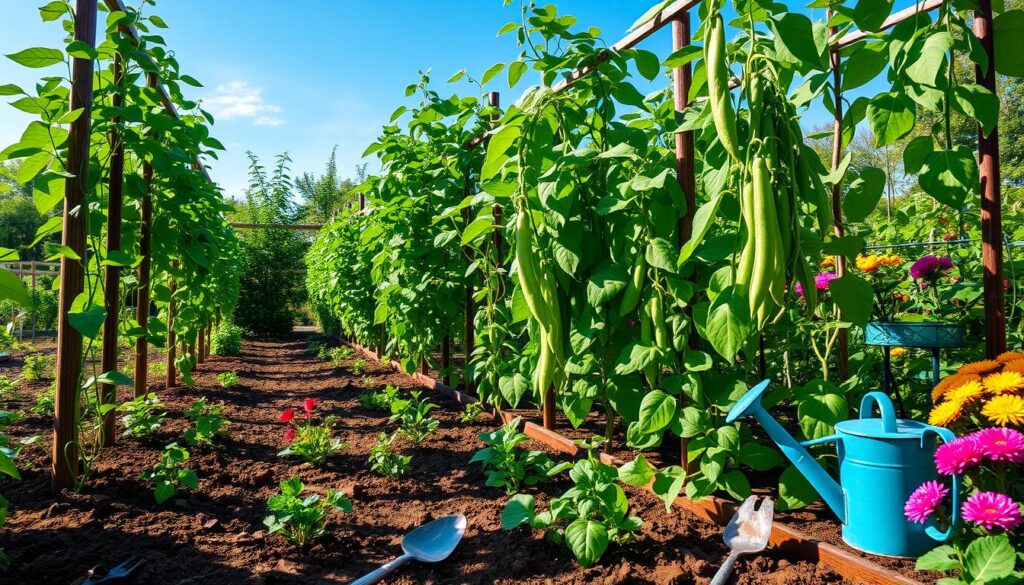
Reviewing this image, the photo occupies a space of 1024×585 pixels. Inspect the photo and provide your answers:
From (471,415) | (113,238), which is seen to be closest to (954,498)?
(471,415)

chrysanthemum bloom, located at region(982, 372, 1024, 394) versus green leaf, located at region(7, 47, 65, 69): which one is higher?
green leaf, located at region(7, 47, 65, 69)

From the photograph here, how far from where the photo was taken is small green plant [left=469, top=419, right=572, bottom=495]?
234 centimetres

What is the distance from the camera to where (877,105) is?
160cm

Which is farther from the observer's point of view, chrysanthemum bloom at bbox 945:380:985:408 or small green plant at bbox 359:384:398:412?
small green plant at bbox 359:384:398:412

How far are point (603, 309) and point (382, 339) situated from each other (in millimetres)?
4893

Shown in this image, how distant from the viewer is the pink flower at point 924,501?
1.30 m

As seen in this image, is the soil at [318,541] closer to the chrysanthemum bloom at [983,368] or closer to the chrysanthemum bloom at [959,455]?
the chrysanthemum bloom at [959,455]

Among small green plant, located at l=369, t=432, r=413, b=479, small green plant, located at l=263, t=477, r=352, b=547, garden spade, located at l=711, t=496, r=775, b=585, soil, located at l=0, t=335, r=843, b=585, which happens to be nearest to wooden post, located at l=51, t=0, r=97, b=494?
soil, located at l=0, t=335, r=843, b=585

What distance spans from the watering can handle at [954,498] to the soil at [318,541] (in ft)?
1.02

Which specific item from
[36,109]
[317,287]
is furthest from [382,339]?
[36,109]

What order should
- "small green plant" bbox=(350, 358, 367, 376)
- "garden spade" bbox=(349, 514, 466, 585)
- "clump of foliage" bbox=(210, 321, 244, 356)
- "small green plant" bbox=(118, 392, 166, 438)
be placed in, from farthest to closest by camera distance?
"clump of foliage" bbox=(210, 321, 244, 356)
"small green plant" bbox=(350, 358, 367, 376)
"small green plant" bbox=(118, 392, 166, 438)
"garden spade" bbox=(349, 514, 466, 585)

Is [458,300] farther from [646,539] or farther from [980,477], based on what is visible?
[980,477]

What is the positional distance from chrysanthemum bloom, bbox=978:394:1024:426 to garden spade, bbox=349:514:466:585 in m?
1.51

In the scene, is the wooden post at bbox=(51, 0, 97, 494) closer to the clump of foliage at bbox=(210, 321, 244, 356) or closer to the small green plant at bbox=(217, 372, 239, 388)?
the small green plant at bbox=(217, 372, 239, 388)
